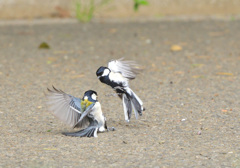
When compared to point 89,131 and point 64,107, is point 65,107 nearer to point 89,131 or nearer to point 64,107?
point 64,107

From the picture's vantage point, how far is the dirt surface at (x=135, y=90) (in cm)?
295

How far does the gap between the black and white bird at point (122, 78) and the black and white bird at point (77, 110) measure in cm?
16

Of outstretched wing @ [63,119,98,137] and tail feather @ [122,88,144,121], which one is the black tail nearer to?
outstretched wing @ [63,119,98,137]

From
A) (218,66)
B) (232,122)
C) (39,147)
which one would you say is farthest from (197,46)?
(39,147)

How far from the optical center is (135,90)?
4781mm

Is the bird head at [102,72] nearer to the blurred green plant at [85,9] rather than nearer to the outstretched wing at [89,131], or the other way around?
the outstretched wing at [89,131]

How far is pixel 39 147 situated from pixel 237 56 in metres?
3.84

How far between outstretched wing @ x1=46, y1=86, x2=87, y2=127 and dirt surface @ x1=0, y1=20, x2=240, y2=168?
136mm

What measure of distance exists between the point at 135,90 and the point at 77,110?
1.58 metres

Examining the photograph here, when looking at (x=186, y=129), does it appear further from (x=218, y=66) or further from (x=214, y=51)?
(x=214, y=51)

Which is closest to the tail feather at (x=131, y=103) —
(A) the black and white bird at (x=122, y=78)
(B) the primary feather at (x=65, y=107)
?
(A) the black and white bird at (x=122, y=78)

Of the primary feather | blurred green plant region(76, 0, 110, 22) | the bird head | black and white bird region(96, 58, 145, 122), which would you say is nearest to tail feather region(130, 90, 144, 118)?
black and white bird region(96, 58, 145, 122)

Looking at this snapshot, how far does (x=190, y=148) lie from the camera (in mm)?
3049

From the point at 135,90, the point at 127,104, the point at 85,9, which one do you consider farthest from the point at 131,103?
the point at 85,9
